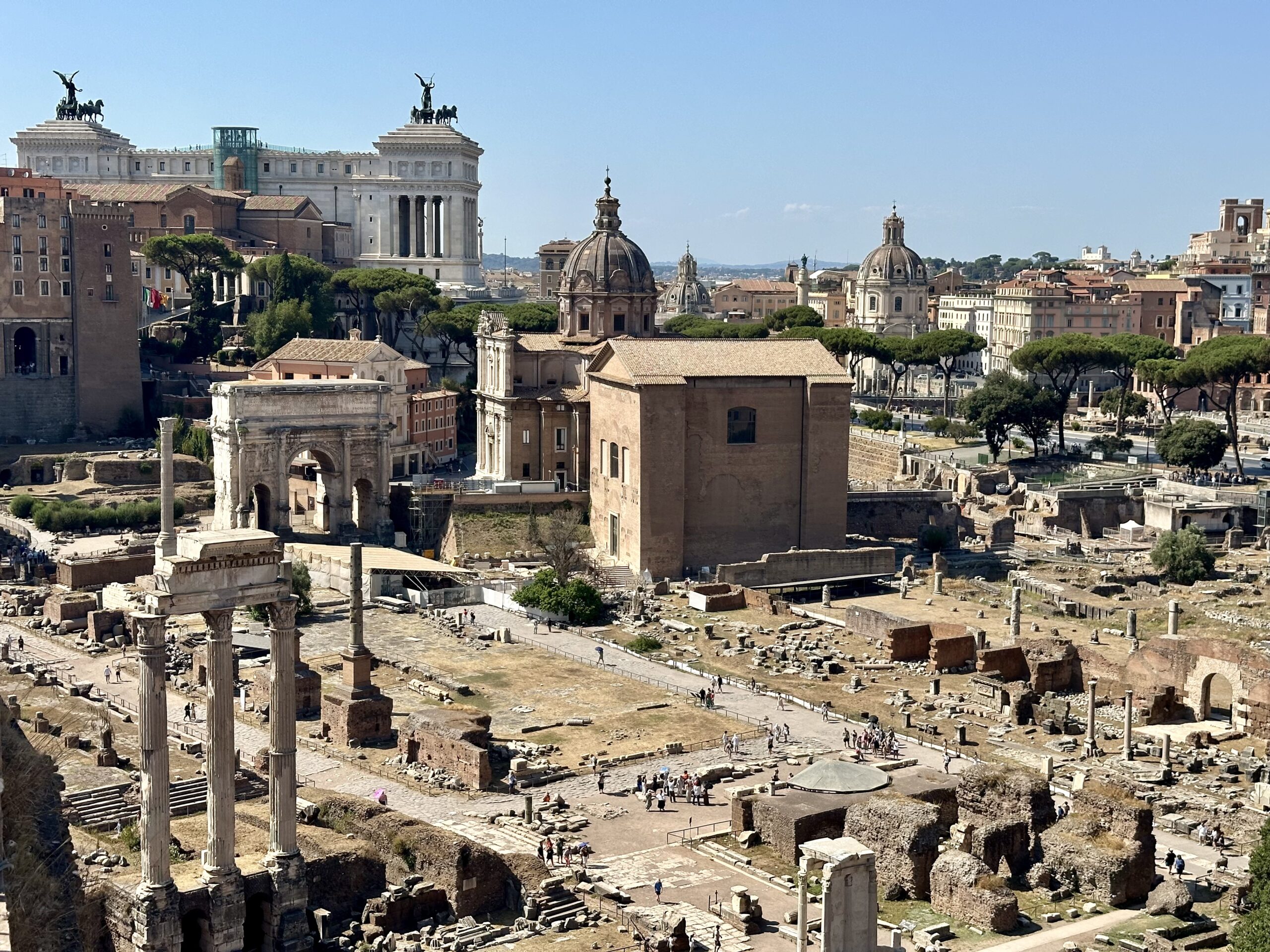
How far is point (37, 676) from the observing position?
131 ft

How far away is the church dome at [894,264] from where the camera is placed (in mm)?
115875

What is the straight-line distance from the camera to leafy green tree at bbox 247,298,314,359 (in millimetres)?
77688

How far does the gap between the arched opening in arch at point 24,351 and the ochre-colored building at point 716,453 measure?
30.8 metres

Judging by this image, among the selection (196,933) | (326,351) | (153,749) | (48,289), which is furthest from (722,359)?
(153,749)

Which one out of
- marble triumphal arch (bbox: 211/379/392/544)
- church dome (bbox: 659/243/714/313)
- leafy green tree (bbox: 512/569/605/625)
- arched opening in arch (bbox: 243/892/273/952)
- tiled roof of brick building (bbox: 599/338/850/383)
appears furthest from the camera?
church dome (bbox: 659/243/714/313)

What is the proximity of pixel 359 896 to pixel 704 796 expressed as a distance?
8.57m

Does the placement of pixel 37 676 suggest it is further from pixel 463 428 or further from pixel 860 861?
pixel 463 428

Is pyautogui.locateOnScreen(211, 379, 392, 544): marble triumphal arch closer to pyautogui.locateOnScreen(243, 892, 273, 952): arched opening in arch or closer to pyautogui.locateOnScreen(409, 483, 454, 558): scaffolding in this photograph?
pyautogui.locateOnScreen(409, 483, 454, 558): scaffolding

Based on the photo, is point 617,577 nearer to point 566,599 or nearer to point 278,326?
point 566,599

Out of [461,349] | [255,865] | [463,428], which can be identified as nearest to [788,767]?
[255,865]

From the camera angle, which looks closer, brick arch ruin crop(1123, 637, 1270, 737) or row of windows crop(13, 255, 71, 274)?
brick arch ruin crop(1123, 637, 1270, 737)

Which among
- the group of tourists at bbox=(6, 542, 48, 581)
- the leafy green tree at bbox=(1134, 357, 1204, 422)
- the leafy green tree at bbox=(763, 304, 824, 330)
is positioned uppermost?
the leafy green tree at bbox=(763, 304, 824, 330)

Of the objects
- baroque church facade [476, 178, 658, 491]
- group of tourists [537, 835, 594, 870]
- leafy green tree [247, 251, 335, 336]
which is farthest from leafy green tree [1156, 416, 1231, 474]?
group of tourists [537, 835, 594, 870]

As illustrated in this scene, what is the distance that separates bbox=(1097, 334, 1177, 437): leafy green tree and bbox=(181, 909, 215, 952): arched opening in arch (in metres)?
64.9
